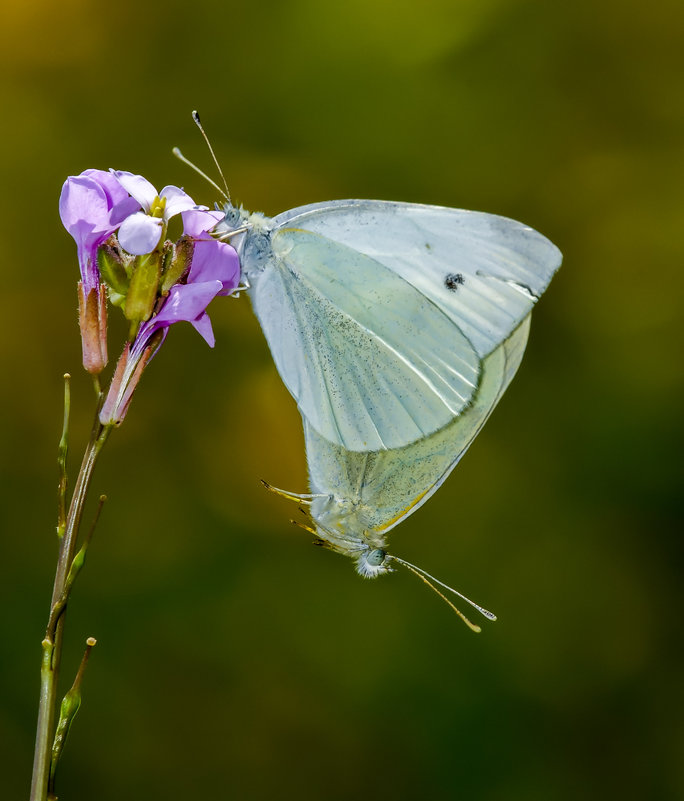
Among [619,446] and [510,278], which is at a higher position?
[510,278]

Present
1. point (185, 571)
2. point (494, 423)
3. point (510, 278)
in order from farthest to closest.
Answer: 1. point (494, 423)
2. point (185, 571)
3. point (510, 278)

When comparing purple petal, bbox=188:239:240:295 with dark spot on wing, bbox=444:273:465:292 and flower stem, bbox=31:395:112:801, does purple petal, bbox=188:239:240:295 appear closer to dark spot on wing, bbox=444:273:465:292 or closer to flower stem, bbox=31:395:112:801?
flower stem, bbox=31:395:112:801

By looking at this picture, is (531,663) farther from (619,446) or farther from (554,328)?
(554,328)

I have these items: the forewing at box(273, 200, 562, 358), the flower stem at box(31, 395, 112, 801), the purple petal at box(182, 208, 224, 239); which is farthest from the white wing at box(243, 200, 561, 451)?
the flower stem at box(31, 395, 112, 801)

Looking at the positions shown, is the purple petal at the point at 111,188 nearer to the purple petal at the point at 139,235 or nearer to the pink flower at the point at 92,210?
the pink flower at the point at 92,210

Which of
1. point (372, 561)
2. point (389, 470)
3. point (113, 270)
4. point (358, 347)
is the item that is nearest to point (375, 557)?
point (372, 561)

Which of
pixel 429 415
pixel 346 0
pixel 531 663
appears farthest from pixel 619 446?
pixel 346 0

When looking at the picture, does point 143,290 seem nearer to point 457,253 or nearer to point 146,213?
point 146,213
